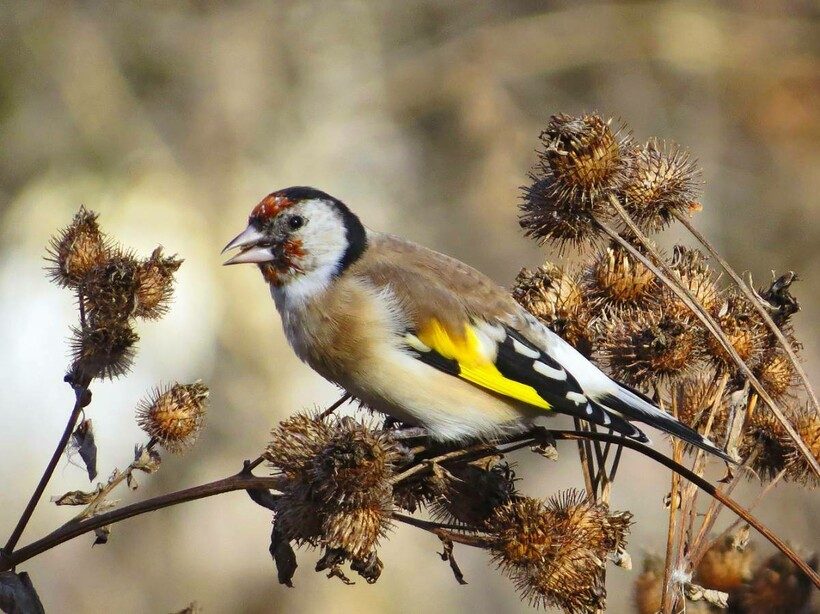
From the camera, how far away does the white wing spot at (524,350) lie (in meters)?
2.93

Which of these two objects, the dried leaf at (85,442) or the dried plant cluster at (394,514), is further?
the dried leaf at (85,442)

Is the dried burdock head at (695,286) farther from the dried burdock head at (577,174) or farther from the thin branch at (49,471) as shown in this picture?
the thin branch at (49,471)

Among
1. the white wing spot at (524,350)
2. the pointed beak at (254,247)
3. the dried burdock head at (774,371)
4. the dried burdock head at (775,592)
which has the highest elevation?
the dried burdock head at (774,371)

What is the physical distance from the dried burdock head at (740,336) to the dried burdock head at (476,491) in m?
0.62

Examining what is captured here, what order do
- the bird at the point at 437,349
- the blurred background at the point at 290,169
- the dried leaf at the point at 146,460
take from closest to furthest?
the dried leaf at the point at 146,460 < the bird at the point at 437,349 < the blurred background at the point at 290,169

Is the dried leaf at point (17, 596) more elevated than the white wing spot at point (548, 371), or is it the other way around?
the white wing spot at point (548, 371)

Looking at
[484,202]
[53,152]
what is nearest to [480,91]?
[484,202]

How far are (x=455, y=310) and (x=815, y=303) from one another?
494 cm

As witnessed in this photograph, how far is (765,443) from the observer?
2.65 metres

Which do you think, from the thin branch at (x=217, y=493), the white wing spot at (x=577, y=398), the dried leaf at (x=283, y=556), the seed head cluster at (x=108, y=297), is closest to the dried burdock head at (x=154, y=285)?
the seed head cluster at (x=108, y=297)

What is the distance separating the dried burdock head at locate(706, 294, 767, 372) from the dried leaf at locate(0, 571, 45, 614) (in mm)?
1738

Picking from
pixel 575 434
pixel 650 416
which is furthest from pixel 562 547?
pixel 650 416

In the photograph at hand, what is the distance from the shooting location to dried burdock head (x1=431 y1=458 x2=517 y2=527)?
8.24 feet

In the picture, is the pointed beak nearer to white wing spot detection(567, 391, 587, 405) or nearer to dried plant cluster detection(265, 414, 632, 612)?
dried plant cluster detection(265, 414, 632, 612)
